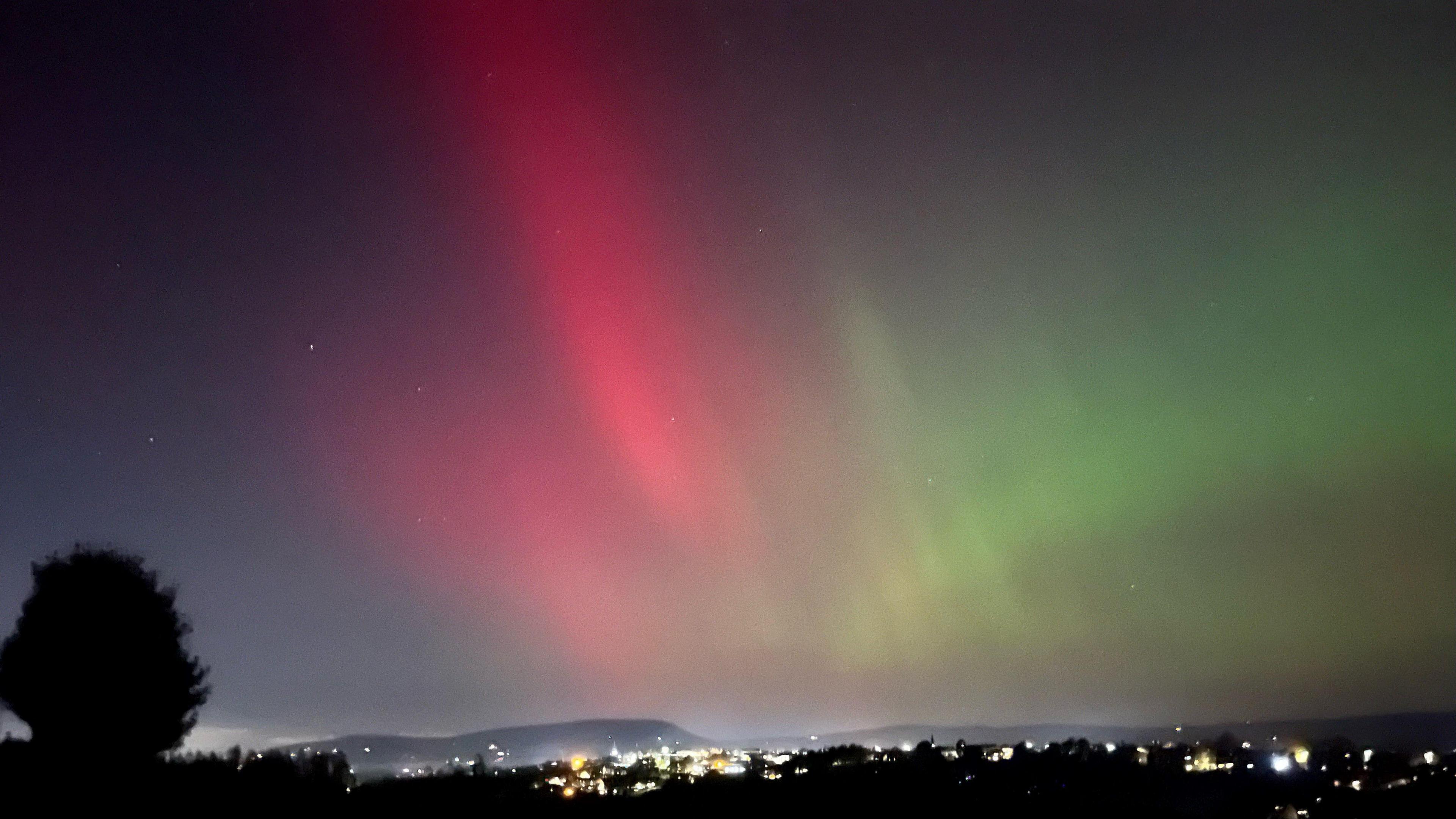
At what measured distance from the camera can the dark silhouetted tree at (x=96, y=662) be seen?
2959 cm

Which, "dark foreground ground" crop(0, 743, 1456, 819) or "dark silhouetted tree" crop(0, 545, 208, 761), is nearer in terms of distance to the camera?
"dark foreground ground" crop(0, 743, 1456, 819)

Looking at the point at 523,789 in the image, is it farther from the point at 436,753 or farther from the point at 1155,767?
the point at 436,753

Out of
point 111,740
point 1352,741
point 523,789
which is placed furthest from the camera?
point 1352,741

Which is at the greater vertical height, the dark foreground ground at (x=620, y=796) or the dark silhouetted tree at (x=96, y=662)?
the dark silhouetted tree at (x=96, y=662)

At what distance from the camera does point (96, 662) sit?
2997 cm

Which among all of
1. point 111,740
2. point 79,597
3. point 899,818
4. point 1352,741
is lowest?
point 1352,741

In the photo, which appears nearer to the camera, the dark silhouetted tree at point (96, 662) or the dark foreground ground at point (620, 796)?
the dark foreground ground at point (620, 796)

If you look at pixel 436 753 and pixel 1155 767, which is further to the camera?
pixel 436 753

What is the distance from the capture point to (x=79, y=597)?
1193 inches

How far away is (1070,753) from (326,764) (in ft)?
166

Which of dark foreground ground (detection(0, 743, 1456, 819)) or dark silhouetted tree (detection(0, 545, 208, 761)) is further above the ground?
dark silhouetted tree (detection(0, 545, 208, 761))

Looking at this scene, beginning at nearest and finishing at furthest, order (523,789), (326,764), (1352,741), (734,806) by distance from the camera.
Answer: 1. (734,806)
2. (523,789)
3. (326,764)
4. (1352,741)

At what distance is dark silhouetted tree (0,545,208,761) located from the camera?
1165 inches

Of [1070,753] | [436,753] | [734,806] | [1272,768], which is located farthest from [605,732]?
[734,806]
